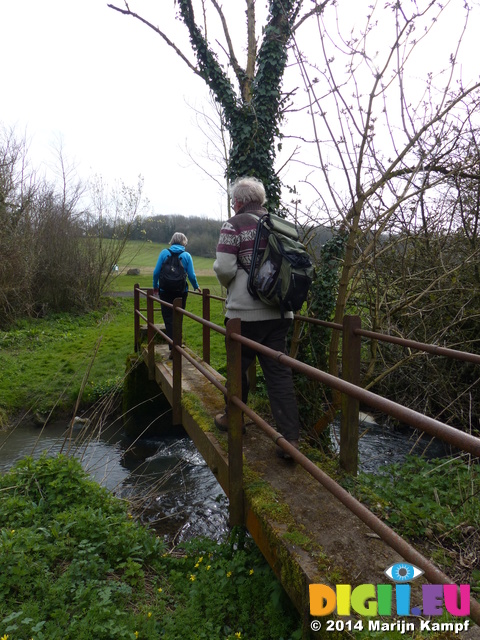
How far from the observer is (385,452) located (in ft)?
21.2

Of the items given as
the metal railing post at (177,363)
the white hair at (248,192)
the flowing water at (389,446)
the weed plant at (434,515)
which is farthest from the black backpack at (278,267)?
the flowing water at (389,446)

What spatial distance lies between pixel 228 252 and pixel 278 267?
38 centimetres

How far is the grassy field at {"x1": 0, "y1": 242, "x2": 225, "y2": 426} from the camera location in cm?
877

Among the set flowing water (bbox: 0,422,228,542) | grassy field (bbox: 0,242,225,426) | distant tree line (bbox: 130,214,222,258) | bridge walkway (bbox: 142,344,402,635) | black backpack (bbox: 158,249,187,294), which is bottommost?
flowing water (bbox: 0,422,228,542)

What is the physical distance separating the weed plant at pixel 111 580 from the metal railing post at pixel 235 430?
25cm

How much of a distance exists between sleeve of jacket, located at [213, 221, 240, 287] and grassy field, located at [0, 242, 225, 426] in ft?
10.7

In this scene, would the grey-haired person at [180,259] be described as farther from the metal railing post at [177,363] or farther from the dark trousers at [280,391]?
the dark trousers at [280,391]

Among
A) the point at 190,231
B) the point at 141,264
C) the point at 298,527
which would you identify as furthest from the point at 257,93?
the point at 141,264

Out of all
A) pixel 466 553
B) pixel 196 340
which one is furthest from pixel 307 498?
pixel 196 340

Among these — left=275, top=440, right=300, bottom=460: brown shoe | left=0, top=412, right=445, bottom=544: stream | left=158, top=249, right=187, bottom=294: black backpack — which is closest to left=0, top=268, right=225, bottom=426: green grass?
left=0, top=412, right=445, bottom=544: stream

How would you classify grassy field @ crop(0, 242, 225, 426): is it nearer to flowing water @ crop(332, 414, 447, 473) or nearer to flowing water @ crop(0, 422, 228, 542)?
flowing water @ crop(0, 422, 228, 542)

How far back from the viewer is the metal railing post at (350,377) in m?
2.94

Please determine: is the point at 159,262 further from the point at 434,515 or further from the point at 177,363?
the point at 434,515

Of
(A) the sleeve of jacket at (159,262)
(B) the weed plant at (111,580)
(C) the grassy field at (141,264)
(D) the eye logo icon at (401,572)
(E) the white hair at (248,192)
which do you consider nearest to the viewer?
(D) the eye logo icon at (401,572)
